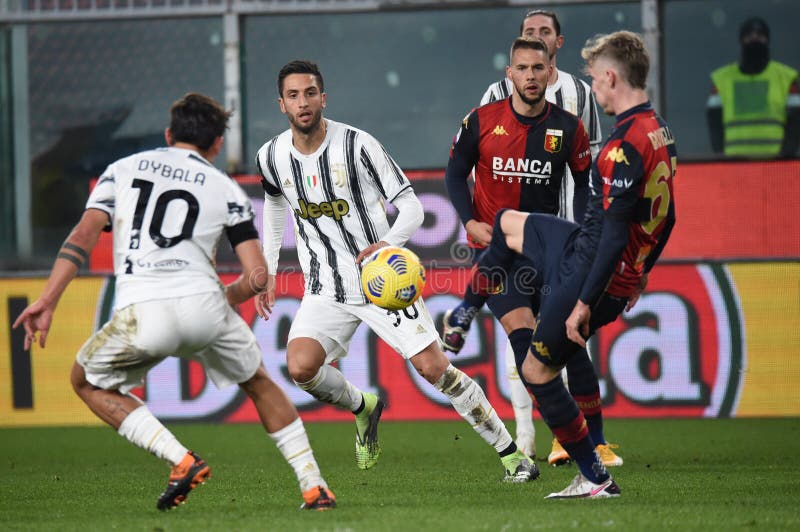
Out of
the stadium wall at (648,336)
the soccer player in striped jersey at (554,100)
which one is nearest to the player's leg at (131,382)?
the soccer player in striped jersey at (554,100)

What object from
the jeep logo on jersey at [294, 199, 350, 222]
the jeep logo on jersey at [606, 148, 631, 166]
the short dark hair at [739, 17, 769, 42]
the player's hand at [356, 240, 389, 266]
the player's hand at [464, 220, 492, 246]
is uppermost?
the short dark hair at [739, 17, 769, 42]

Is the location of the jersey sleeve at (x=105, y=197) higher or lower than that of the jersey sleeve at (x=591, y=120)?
lower

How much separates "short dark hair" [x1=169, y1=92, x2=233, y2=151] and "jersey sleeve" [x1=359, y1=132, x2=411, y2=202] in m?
1.58

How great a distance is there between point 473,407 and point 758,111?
5.16m

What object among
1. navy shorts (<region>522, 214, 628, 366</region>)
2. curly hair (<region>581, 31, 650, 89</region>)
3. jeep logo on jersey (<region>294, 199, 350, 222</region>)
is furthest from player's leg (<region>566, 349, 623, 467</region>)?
curly hair (<region>581, 31, 650, 89</region>)

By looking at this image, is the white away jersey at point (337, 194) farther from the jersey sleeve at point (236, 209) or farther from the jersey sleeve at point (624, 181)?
the jersey sleeve at point (624, 181)

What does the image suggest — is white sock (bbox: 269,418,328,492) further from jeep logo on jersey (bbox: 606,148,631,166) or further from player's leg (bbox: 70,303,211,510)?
jeep logo on jersey (bbox: 606,148,631,166)

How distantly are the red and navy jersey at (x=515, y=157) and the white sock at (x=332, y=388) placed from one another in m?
1.15

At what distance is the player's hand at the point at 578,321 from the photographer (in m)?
5.33

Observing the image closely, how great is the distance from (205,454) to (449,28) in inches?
194

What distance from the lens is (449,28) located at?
37.6ft

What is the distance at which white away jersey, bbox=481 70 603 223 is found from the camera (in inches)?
302

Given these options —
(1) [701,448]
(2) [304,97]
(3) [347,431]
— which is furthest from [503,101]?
(3) [347,431]

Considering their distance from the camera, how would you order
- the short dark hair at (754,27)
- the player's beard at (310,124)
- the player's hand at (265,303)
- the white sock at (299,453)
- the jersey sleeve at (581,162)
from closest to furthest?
the white sock at (299,453), the player's hand at (265,303), the player's beard at (310,124), the jersey sleeve at (581,162), the short dark hair at (754,27)
